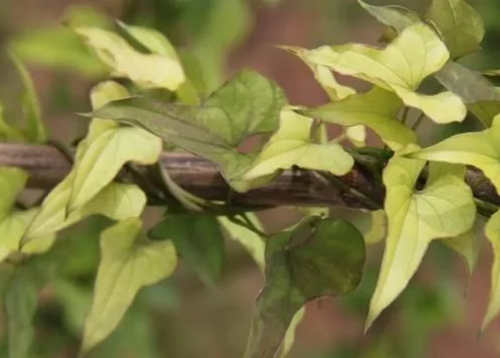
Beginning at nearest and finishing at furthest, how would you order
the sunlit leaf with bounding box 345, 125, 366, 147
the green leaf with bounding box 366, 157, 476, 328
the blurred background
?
the green leaf with bounding box 366, 157, 476, 328 → the sunlit leaf with bounding box 345, 125, 366, 147 → the blurred background

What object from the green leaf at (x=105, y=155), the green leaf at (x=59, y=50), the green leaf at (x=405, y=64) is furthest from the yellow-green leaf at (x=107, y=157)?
the green leaf at (x=59, y=50)

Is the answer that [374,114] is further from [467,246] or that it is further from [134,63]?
[134,63]

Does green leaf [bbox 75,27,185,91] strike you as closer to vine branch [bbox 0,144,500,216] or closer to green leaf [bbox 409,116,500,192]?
vine branch [bbox 0,144,500,216]

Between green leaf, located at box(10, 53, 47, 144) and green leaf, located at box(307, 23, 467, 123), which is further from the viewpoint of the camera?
green leaf, located at box(10, 53, 47, 144)

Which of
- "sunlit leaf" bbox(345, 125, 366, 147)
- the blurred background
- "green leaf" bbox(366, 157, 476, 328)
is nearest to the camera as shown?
"green leaf" bbox(366, 157, 476, 328)

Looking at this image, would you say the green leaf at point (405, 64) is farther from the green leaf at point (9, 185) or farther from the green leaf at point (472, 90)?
the green leaf at point (9, 185)

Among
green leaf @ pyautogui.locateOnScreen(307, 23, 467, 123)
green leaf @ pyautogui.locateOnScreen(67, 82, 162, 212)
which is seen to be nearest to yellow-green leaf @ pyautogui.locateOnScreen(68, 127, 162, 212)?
green leaf @ pyautogui.locateOnScreen(67, 82, 162, 212)
